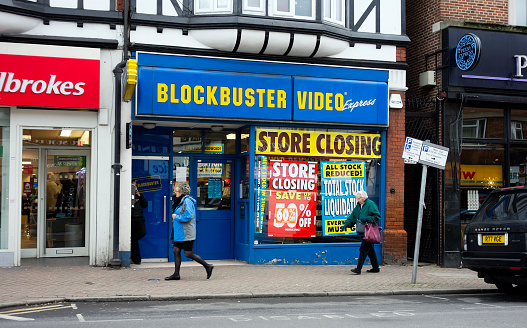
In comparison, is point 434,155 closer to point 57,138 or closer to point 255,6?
point 255,6

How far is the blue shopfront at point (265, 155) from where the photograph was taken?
44.2 feet

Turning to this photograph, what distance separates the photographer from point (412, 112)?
15.0 meters

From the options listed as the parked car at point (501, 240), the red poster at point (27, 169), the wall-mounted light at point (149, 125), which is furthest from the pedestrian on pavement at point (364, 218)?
the red poster at point (27, 169)

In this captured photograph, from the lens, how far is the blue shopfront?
44.2ft

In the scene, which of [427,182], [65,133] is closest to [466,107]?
[427,182]

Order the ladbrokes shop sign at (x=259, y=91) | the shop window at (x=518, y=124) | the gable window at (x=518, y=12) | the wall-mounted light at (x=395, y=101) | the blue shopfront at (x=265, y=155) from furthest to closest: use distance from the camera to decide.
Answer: the gable window at (x=518, y=12) → the shop window at (x=518, y=124) → the wall-mounted light at (x=395, y=101) → the blue shopfront at (x=265, y=155) → the ladbrokes shop sign at (x=259, y=91)

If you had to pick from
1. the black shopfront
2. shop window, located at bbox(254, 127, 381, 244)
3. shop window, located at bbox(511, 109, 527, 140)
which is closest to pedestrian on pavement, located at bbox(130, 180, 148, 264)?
shop window, located at bbox(254, 127, 381, 244)

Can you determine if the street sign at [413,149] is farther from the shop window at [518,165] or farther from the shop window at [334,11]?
the shop window at [518,165]

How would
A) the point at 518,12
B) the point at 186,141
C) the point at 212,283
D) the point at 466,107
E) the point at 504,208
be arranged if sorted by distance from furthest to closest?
1. the point at 518,12
2. the point at 466,107
3. the point at 186,141
4. the point at 212,283
5. the point at 504,208

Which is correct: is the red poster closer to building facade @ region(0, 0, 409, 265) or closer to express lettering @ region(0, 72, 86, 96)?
building facade @ region(0, 0, 409, 265)

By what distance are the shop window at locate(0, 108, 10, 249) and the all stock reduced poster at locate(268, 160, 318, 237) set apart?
17.5ft

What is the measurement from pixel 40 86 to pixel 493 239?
8656 mm

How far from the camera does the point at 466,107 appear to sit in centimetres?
1495

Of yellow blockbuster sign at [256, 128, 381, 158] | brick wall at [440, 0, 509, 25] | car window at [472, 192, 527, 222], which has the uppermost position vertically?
brick wall at [440, 0, 509, 25]
